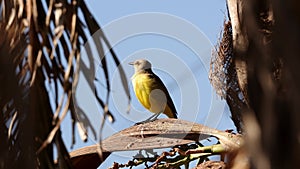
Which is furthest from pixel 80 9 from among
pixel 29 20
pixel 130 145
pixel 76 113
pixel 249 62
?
pixel 130 145

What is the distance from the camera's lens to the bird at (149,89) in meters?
7.31

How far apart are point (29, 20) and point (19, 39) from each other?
0.07 m

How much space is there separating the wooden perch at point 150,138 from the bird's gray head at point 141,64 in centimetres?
404

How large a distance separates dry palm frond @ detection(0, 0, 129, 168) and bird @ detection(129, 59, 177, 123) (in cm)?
502

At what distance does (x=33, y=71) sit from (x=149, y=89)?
5.47 m

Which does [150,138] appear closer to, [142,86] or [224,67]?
[224,67]

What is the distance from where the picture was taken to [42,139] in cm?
218

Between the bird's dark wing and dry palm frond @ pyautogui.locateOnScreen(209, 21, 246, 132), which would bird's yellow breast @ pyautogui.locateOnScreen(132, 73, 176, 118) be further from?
Result: dry palm frond @ pyautogui.locateOnScreen(209, 21, 246, 132)

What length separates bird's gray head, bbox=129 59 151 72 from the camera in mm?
7477

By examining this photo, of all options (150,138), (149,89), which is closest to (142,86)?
(149,89)

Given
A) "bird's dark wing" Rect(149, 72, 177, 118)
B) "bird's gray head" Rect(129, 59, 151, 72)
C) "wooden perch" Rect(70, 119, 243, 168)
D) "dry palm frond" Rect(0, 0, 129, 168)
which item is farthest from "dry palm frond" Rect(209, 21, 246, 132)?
"bird's gray head" Rect(129, 59, 151, 72)

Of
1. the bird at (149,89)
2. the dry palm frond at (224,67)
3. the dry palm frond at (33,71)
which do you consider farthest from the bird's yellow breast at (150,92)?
the dry palm frond at (33,71)

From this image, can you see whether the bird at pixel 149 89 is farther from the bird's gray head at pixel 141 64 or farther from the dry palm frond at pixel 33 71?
the dry palm frond at pixel 33 71

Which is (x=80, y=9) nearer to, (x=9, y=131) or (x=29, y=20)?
(x=29, y=20)
